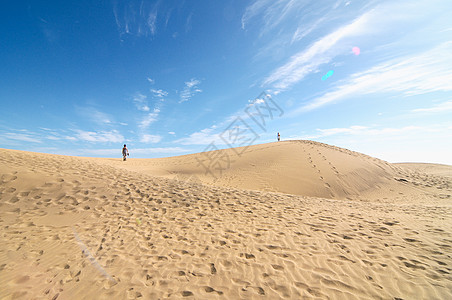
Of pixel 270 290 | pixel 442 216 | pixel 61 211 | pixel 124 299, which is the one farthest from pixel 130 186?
pixel 442 216

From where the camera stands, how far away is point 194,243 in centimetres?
509

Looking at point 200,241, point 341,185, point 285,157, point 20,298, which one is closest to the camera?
point 20,298

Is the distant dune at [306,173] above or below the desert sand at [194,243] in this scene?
above

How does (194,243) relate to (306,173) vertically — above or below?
below

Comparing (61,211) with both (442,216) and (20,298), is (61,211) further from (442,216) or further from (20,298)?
(442,216)

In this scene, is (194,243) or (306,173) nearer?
(194,243)

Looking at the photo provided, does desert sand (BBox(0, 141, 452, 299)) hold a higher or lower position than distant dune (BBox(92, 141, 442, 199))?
lower

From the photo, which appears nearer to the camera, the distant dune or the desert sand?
the desert sand

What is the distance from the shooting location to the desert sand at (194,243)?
339cm

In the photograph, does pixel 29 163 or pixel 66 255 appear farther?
pixel 29 163

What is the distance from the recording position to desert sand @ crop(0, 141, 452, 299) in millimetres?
3387

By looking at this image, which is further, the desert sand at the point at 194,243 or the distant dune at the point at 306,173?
the distant dune at the point at 306,173

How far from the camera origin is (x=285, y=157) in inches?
719

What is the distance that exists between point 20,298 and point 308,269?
17.7ft
